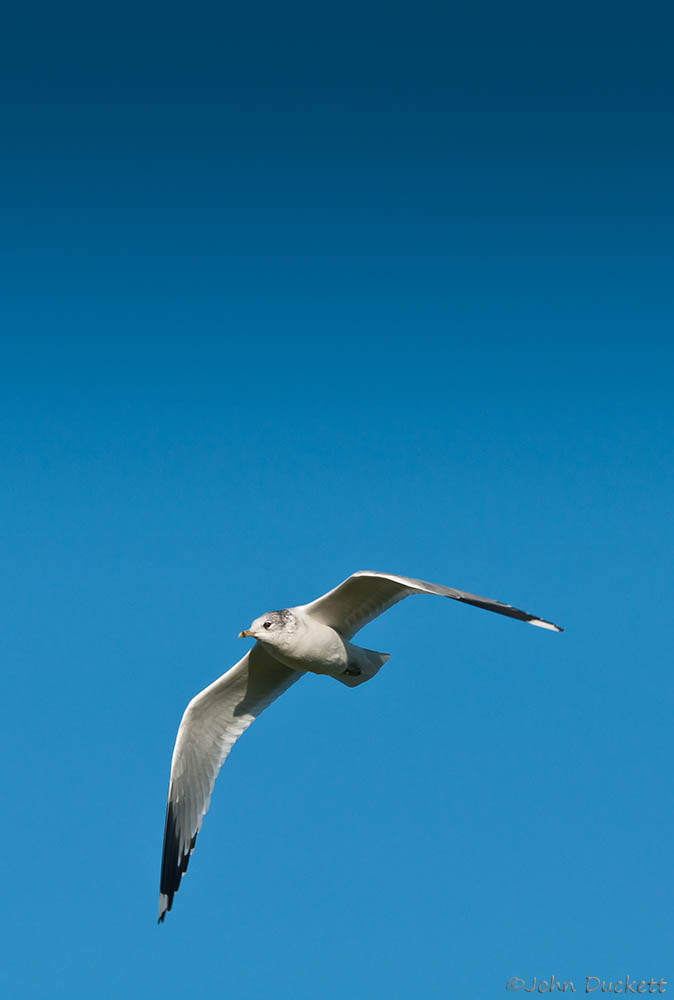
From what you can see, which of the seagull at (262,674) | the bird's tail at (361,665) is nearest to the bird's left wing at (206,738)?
the seagull at (262,674)

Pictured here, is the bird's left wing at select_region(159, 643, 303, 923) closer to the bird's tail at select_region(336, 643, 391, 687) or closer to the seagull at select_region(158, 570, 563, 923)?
the seagull at select_region(158, 570, 563, 923)

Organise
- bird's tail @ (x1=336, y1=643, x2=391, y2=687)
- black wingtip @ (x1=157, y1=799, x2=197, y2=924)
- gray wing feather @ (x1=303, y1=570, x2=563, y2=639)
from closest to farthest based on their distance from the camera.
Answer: gray wing feather @ (x1=303, y1=570, x2=563, y2=639) → bird's tail @ (x1=336, y1=643, x2=391, y2=687) → black wingtip @ (x1=157, y1=799, x2=197, y2=924)

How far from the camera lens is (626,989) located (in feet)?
41.2

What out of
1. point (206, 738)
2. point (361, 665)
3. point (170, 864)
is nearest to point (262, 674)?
point (206, 738)

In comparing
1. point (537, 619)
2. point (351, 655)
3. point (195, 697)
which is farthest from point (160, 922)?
point (537, 619)

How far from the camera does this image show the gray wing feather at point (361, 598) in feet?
31.5

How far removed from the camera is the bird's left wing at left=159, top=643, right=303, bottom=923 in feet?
39.7

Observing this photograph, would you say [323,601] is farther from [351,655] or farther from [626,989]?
[626,989]

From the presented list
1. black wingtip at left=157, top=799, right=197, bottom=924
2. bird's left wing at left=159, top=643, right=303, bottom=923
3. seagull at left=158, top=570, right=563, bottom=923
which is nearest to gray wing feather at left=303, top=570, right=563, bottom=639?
seagull at left=158, top=570, right=563, bottom=923

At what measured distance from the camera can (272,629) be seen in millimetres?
10383

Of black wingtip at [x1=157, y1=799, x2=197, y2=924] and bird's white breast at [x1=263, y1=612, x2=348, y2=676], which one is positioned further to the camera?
black wingtip at [x1=157, y1=799, x2=197, y2=924]

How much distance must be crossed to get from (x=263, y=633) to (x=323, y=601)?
2.27 feet

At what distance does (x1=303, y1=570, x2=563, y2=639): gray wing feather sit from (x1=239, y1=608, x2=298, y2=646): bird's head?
1.16 ft

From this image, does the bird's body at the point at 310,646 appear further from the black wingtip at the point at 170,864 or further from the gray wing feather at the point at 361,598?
the black wingtip at the point at 170,864
